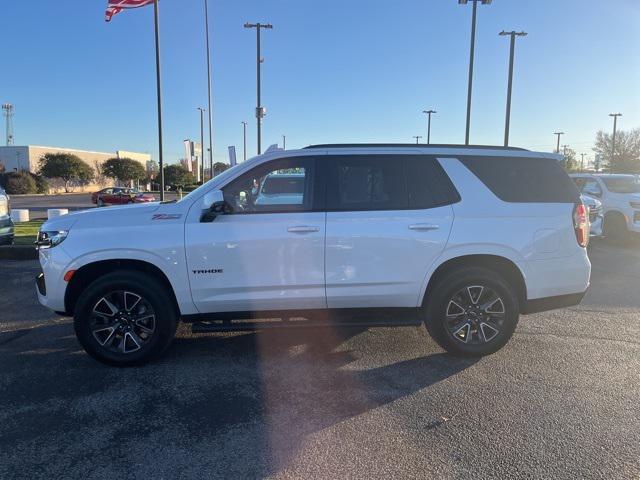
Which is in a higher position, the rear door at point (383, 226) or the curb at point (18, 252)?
the rear door at point (383, 226)

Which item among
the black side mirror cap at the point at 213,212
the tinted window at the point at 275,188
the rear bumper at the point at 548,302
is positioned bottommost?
the rear bumper at the point at 548,302

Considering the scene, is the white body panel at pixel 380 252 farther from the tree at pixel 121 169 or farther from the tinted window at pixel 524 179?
the tree at pixel 121 169

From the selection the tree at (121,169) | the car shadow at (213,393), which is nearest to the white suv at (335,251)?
the car shadow at (213,393)

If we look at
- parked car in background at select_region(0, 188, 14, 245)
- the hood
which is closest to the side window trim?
the hood

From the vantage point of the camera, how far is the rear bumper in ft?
15.0

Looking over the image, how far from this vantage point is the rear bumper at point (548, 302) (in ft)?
15.0

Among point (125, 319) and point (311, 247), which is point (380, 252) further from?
point (125, 319)

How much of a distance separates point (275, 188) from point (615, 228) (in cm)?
1113

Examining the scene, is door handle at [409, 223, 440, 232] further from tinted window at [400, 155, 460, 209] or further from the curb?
the curb

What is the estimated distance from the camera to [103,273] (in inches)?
171

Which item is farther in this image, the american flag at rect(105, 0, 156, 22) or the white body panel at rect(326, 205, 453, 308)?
the american flag at rect(105, 0, 156, 22)

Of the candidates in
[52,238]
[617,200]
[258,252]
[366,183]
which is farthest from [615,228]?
[52,238]

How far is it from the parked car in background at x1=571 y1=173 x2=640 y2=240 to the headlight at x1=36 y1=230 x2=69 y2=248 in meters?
12.4

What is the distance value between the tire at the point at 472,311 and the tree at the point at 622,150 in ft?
223
